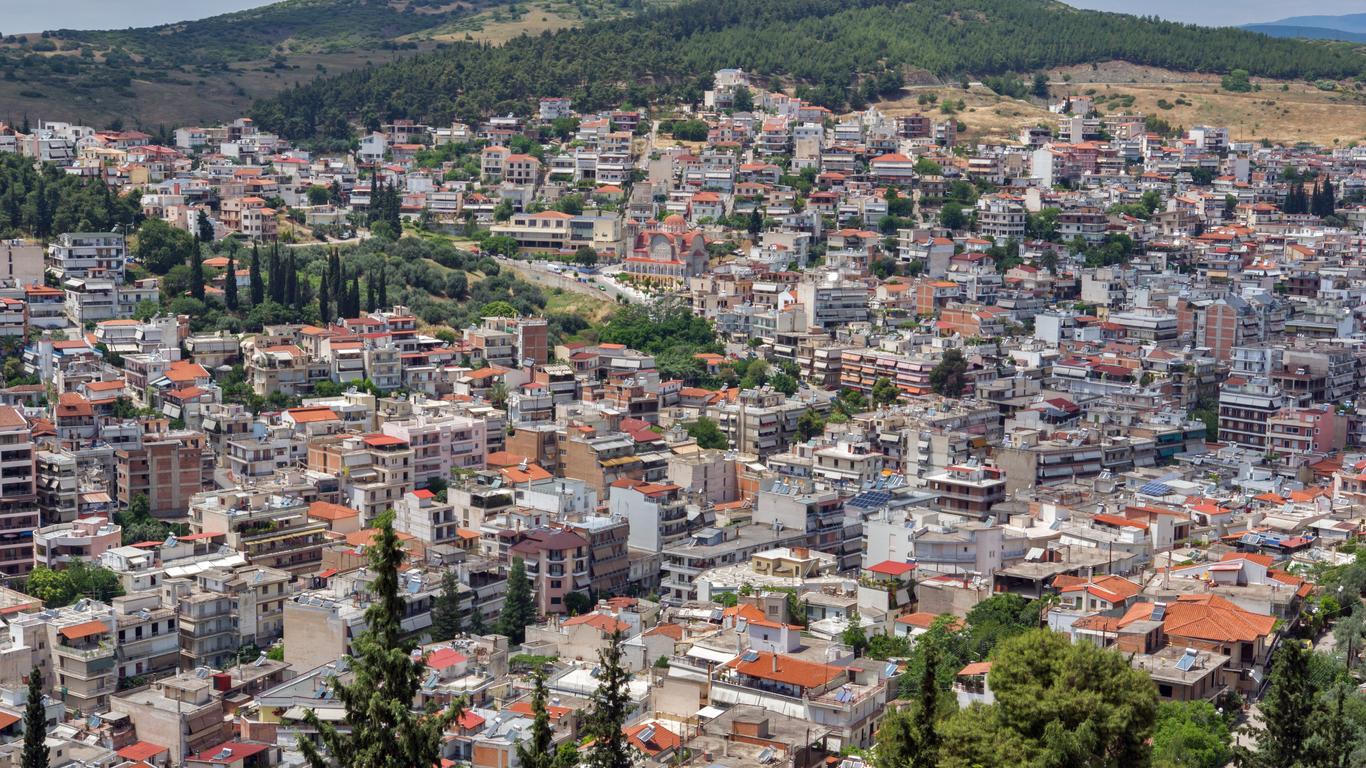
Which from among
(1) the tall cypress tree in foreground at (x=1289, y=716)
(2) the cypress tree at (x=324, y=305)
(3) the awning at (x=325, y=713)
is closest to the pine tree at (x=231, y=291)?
(2) the cypress tree at (x=324, y=305)

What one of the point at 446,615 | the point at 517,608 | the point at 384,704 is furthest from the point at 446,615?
the point at 384,704

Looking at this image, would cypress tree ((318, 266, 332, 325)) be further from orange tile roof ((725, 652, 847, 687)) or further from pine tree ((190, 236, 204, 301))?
orange tile roof ((725, 652, 847, 687))

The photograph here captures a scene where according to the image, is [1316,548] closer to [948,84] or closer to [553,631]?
[553,631]

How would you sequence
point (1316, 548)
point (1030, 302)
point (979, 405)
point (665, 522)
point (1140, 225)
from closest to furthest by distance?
point (1316, 548) → point (665, 522) → point (979, 405) → point (1030, 302) → point (1140, 225)

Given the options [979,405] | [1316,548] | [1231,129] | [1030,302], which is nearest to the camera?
[1316,548]

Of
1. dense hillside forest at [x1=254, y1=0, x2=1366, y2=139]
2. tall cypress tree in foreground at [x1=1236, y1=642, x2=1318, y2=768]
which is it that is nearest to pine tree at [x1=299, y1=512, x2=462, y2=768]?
tall cypress tree in foreground at [x1=1236, y1=642, x2=1318, y2=768]

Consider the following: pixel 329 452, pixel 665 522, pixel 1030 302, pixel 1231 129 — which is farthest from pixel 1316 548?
pixel 1231 129

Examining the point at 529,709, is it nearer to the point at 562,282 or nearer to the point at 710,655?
the point at 710,655
